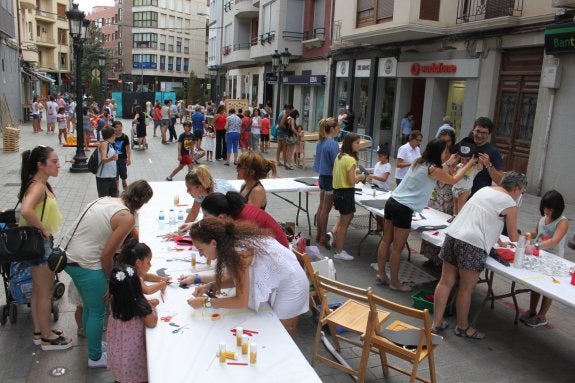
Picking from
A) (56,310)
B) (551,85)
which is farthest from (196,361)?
(551,85)

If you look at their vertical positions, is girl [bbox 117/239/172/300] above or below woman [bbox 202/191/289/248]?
below

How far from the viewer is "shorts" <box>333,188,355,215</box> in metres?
6.38

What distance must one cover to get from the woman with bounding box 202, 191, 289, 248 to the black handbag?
1.37 meters

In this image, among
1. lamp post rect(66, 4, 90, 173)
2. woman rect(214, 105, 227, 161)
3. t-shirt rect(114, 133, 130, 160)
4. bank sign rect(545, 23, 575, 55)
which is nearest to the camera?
t-shirt rect(114, 133, 130, 160)

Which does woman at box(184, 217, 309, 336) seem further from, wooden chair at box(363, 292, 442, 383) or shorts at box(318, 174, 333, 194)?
shorts at box(318, 174, 333, 194)

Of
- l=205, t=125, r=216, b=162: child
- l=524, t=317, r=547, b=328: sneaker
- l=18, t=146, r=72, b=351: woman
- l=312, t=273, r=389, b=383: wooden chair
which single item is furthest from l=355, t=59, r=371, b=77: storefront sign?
l=18, t=146, r=72, b=351: woman

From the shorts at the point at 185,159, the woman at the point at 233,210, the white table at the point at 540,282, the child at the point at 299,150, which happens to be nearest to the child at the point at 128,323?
the woman at the point at 233,210

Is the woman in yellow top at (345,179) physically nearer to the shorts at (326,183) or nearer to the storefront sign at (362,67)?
the shorts at (326,183)

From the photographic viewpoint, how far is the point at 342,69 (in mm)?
21312

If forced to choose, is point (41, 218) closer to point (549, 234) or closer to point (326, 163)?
point (326, 163)

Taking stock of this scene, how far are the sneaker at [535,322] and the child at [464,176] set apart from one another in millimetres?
1506

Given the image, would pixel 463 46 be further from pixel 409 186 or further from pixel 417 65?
pixel 409 186

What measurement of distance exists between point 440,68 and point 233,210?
1332 cm

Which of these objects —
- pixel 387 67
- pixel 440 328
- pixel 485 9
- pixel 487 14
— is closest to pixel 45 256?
pixel 440 328
